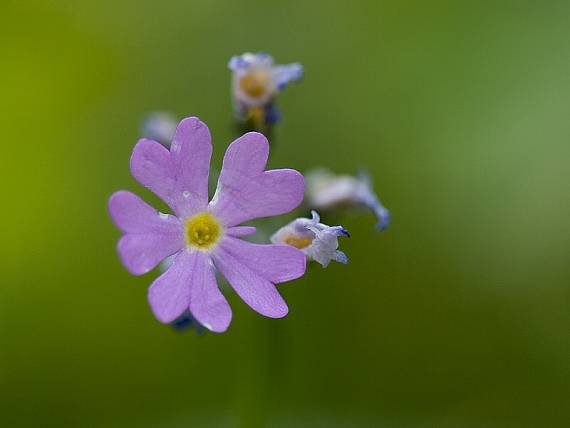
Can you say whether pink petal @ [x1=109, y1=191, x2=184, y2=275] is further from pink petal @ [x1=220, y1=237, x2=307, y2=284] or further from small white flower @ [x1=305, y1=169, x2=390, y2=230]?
small white flower @ [x1=305, y1=169, x2=390, y2=230]

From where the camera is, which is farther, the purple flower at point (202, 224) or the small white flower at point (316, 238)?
the small white flower at point (316, 238)

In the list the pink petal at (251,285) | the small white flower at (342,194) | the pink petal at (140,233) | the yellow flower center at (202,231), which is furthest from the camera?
the small white flower at (342,194)

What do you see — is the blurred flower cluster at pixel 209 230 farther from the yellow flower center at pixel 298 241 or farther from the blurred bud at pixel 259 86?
the blurred bud at pixel 259 86

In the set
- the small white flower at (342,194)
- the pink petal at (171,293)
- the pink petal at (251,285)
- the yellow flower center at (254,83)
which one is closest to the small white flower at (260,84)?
the yellow flower center at (254,83)

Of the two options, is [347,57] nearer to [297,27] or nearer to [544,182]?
[297,27]

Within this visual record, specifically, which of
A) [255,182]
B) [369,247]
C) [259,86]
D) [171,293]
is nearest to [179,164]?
[255,182]

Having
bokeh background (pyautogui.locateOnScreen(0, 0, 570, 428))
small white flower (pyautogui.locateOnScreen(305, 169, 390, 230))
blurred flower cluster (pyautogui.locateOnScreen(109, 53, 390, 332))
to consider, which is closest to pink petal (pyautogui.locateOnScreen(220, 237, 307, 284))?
blurred flower cluster (pyautogui.locateOnScreen(109, 53, 390, 332))

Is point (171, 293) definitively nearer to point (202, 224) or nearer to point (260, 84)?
point (202, 224)
